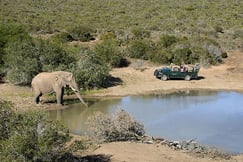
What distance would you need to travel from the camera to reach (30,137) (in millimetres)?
12906

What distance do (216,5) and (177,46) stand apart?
39229mm

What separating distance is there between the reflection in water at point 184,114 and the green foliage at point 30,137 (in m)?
7.35

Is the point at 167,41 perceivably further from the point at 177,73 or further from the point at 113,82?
the point at 113,82

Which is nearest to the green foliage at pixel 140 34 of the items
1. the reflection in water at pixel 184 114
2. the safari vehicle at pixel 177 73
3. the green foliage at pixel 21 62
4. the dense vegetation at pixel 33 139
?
the safari vehicle at pixel 177 73

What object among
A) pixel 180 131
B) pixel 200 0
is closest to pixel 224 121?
pixel 180 131

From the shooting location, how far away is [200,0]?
84.1 metres

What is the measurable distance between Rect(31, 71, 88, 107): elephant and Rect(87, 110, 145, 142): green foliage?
25.9 feet

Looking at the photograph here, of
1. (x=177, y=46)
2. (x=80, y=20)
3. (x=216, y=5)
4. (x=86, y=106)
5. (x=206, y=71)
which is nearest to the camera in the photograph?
(x=86, y=106)

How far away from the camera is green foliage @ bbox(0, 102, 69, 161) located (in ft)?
40.8

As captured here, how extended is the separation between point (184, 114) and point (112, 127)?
305 inches

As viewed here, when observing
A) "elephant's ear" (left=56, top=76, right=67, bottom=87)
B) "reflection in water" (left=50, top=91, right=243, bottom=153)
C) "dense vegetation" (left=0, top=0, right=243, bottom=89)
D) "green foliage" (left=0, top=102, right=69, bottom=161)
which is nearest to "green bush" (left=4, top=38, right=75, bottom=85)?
"dense vegetation" (left=0, top=0, right=243, bottom=89)

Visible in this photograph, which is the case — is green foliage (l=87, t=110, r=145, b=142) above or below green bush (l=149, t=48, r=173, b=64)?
below

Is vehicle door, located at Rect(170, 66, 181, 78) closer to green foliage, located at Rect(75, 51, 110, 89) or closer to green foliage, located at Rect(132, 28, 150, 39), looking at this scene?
green foliage, located at Rect(75, 51, 110, 89)

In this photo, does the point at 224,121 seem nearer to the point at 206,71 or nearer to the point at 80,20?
the point at 206,71
